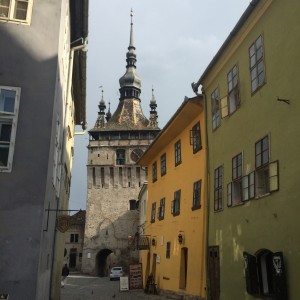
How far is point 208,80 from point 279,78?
209 inches

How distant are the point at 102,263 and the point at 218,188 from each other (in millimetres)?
47652

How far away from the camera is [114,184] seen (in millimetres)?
Result: 58750

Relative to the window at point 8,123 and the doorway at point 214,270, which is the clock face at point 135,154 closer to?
the doorway at point 214,270

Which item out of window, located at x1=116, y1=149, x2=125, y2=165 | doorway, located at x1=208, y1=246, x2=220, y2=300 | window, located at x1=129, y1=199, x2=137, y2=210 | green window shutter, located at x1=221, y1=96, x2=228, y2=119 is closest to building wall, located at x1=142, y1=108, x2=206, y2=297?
doorway, located at x1=208, y1=246, x2=220, y2=300

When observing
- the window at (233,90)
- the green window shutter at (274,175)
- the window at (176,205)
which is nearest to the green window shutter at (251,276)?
the green window shutter at (274,175)

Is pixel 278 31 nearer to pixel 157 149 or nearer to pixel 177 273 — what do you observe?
A: pixel 177 273

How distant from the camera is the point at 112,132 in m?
62.0

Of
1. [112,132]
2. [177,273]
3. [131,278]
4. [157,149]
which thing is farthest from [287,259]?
[112,132]

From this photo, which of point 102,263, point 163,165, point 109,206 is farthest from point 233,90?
point 102,263

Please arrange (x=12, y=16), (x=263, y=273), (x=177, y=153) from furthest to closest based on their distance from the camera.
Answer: (x=177, y=153) → (x=263, y=273) → (x=12, y=16)

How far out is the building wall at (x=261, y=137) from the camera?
926cm

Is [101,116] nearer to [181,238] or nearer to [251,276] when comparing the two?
[181,238]

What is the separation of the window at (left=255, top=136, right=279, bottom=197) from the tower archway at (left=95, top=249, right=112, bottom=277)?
156 feet

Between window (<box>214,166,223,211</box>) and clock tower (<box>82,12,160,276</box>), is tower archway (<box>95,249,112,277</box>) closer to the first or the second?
clock tower (<box>82,12,160,276</box>)
